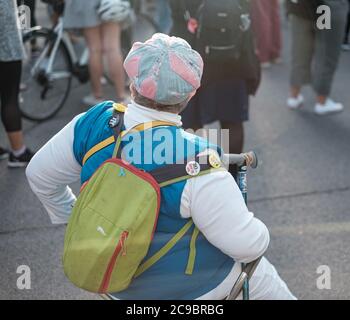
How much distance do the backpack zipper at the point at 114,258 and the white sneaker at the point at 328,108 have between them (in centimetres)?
400

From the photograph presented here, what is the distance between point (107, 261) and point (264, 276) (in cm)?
66

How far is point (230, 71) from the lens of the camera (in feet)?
12.4

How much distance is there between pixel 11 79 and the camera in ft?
14.2

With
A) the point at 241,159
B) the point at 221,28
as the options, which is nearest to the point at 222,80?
the point at 221,28

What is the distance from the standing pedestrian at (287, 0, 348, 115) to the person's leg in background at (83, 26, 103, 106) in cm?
164

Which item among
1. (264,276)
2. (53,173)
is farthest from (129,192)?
(264,276)

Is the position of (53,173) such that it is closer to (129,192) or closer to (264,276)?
(129,192)

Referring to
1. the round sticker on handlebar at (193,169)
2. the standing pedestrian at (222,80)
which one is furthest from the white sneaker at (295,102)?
the round sticker on handlebar at (193,169)

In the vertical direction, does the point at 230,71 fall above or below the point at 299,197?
above

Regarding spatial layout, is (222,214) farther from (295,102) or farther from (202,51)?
(295,102)

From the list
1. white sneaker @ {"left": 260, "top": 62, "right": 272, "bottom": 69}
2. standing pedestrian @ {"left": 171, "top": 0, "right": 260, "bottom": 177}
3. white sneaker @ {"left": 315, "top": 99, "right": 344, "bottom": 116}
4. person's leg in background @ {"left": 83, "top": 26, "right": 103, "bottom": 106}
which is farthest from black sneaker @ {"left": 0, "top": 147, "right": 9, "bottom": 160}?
white sneaker @ {"left": 260, "top": 62, "right": 272, "bottom": 69}

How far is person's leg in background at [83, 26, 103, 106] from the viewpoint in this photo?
5449 mm

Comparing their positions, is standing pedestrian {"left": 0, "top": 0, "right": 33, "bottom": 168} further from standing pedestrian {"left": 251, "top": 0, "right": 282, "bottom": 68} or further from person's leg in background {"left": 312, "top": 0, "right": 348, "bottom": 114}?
standing pedestrian {"left": 251, "top": 0, "right": 282, "bottom": 68}
